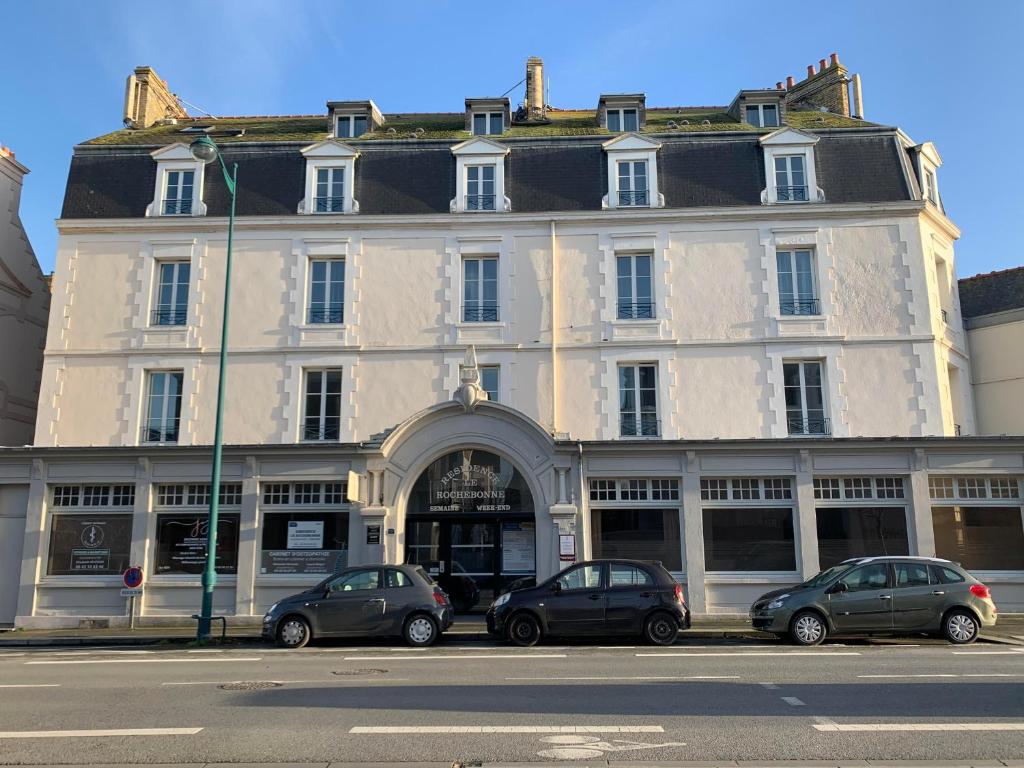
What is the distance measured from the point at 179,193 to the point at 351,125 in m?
5.08

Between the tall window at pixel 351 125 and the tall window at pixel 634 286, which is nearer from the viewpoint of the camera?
the tall window at pixel 634 286

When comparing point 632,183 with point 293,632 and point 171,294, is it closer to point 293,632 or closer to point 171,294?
point 171,294

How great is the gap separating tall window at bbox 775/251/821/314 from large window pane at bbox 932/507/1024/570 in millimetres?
5440

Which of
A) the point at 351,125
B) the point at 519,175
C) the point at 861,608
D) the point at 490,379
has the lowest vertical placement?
the point at 861,608

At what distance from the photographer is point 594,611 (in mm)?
14086

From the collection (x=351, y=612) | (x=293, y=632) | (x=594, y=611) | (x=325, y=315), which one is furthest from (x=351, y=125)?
(x=594, y=611)

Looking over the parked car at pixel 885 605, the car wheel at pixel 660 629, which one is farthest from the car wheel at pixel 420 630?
the parked car at pixel 885 605

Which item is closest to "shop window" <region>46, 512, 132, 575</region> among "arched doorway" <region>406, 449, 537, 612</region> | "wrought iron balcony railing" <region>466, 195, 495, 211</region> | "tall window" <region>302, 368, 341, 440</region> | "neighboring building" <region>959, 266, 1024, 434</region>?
"tall window" <region>302, 368, 341, 440</region>

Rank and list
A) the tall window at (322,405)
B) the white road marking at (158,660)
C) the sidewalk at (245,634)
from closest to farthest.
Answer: the white road marking at (158,660)
the sidewalk at (245,634)
the tall window at (322,405)

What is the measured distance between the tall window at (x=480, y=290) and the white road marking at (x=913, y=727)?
46.5ft

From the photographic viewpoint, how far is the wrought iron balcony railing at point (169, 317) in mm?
21047

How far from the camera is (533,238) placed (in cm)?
2094

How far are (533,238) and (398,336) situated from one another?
4111 mm

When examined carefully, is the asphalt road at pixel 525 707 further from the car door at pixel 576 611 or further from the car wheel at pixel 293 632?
the car wheel at pixel 293 632
